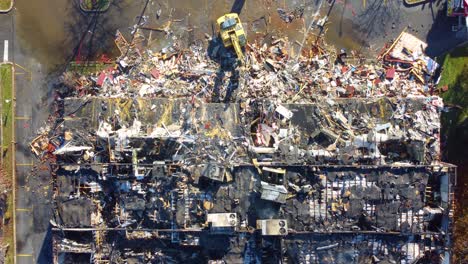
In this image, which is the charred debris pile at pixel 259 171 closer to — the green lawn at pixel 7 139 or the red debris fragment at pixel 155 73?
the red debris fragment at pixel 155 73

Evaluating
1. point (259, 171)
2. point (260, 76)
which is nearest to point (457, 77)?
point (260, 76)

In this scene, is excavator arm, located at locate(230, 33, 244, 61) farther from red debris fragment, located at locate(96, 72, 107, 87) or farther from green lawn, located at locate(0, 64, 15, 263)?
green lawn, located at locate(0, 64, 15, 263)

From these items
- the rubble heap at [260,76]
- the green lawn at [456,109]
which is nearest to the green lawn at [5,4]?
the rubble heap at [260,76]

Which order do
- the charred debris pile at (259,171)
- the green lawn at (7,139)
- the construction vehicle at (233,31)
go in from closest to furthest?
the charred debris pile at (259,171) < the construction vehicle at (233,31) < the green lawn at (7,139)

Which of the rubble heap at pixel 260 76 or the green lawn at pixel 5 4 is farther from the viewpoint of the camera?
the green lawn at pixel 5 4

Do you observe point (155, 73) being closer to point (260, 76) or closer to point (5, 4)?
point (260, 76)

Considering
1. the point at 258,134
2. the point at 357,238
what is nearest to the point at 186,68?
the point at 258,134
